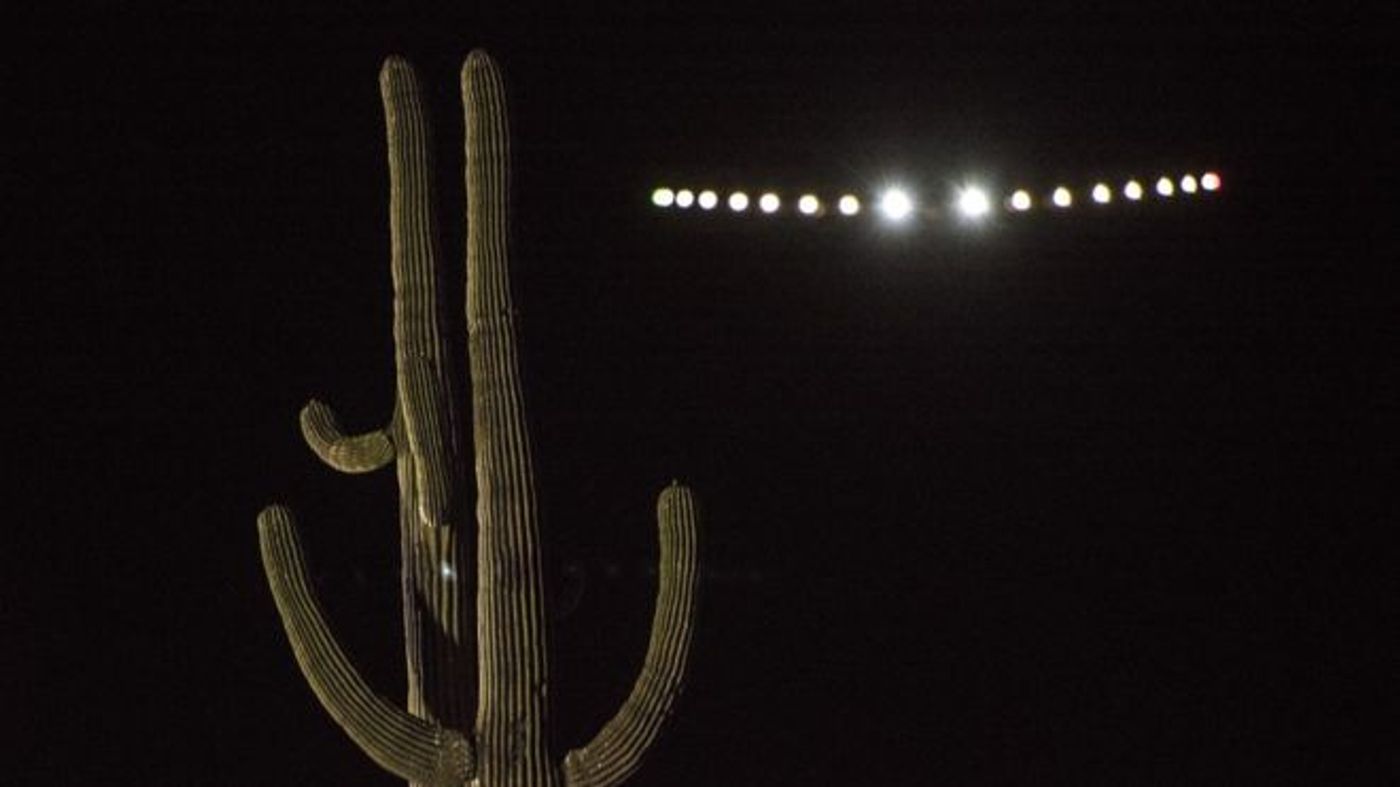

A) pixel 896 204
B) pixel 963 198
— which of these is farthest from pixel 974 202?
pixel 896 204

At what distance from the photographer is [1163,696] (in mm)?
6273

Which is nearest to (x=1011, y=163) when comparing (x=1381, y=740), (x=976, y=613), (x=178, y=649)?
(x=976, y=613)

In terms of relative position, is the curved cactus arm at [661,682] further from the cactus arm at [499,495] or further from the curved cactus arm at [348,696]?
the curved cactus arm at [348,696]

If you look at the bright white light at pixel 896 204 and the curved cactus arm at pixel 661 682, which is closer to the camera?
the curved cactus arm at pixel 661 682

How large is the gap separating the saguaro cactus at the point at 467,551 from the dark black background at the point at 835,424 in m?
2.21

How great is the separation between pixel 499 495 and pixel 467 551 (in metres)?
0.16

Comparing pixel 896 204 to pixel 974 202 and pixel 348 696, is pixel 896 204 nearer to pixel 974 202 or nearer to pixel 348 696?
pixel 974 202

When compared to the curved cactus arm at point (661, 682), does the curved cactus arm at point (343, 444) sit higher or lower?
higher

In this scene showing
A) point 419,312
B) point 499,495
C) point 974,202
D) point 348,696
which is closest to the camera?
point 348,696

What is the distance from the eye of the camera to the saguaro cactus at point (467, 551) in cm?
344

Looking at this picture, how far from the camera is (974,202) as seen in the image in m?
6.11

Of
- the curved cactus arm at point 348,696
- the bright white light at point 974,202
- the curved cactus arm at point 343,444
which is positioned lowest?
the curved cactus arm at point 348,696

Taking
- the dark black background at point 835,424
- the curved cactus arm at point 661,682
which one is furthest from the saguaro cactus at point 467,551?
the dark black background at point 835,424

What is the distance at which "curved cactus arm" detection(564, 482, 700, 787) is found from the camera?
3.45m
